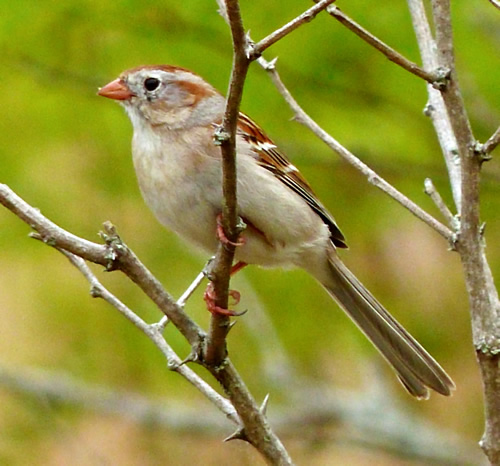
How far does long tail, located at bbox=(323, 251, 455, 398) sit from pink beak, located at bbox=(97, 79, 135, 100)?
1.00 metres

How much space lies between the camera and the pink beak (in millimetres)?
3670

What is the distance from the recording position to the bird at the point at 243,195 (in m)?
3.30

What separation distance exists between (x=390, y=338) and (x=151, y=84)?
1312 mm

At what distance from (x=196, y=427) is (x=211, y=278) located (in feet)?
8.83

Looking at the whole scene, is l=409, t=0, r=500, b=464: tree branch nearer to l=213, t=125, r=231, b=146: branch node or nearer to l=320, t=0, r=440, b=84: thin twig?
l=320, t=0, r=440, b=84: thin twig

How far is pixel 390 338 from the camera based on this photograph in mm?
3637

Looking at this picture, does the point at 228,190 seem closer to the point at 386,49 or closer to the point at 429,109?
the point at 386,49

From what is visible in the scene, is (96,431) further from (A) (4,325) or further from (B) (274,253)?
(B) (274,253)

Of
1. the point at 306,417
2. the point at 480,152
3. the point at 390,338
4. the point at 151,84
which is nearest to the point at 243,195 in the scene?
the point at 151,84

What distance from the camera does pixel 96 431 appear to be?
19.1 feet

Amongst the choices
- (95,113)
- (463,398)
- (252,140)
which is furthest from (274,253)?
(463,398)

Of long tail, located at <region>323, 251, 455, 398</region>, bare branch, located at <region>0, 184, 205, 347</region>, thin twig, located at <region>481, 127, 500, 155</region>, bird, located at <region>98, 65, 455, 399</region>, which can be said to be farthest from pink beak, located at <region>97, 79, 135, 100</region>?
thin twig, located at <region>481, 127, 500, 155</region>

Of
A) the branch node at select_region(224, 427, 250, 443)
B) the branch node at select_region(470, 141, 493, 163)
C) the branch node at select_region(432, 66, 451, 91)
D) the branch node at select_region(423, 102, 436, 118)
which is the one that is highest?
the branch node at select_region(423, 102, 436, 118)

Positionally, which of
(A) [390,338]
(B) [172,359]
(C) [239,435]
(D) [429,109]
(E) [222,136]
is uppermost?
(D) [429,109]
